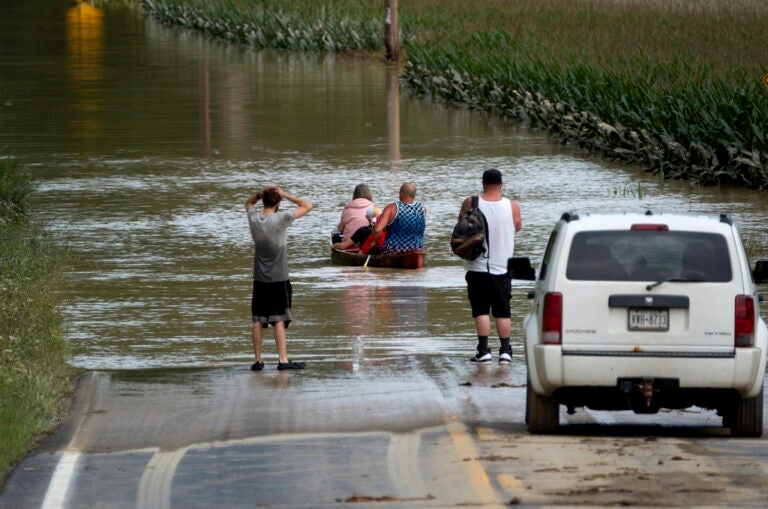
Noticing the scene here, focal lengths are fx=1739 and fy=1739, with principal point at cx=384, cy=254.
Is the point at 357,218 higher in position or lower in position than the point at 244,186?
higher

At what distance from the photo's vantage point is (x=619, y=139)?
33219mm

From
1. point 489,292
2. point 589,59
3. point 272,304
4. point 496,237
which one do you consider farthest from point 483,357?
point 589,59

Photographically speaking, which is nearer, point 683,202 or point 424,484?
point 424,484

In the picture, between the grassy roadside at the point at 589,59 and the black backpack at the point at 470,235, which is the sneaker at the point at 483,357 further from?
the grassy roadside at the point at 589,59

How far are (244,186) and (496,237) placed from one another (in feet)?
48.9

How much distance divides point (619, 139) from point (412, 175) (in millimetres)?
5147

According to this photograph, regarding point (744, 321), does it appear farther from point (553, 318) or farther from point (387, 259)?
point (387, 259)

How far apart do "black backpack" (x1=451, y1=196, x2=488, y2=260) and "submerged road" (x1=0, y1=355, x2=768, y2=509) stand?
1.01 m

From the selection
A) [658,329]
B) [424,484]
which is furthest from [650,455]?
[424,484]

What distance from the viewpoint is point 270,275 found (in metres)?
14.3

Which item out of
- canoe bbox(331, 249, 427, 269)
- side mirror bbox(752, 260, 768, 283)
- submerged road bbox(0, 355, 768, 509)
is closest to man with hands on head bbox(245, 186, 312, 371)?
submerged road bbox(0, 355, 768, 509)

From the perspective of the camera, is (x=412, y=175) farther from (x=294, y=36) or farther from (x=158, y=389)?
(x=294, y=36)

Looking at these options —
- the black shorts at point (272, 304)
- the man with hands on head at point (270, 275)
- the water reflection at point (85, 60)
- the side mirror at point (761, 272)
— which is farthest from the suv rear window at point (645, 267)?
the water reflection at point (85, 60)

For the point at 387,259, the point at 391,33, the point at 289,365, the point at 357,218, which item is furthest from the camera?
the point at 391,33
